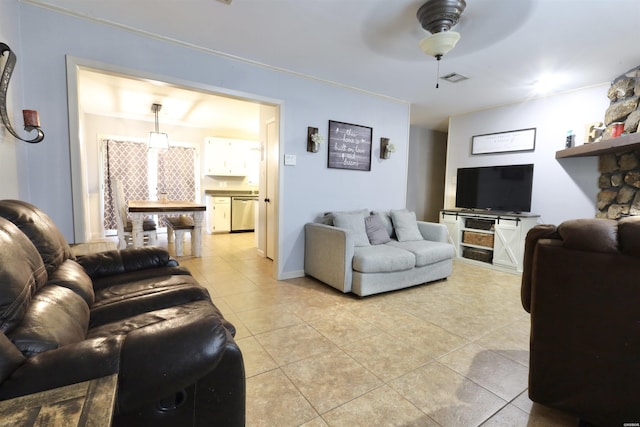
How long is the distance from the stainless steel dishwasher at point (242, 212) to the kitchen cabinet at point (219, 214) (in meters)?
0.11

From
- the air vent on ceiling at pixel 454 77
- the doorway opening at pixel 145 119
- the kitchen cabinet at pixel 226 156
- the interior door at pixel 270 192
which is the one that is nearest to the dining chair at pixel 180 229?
the doorway opening at pixel 145 119

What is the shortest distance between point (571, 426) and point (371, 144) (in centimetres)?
337

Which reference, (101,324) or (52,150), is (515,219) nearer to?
(101,324)

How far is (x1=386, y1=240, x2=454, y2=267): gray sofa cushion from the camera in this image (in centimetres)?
320

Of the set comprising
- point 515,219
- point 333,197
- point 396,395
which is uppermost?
point 333,197

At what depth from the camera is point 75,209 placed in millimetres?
2361

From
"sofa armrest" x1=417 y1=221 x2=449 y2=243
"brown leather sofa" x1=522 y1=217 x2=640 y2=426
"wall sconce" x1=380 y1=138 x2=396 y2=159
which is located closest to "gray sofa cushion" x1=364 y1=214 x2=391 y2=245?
"sofa armrest" x1=417 y1=221 x2=449 y2=243

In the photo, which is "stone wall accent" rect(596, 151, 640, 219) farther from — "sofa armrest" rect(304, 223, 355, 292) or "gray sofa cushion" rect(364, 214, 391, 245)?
"sofa armrest" rect(304, 223, 355, 292)

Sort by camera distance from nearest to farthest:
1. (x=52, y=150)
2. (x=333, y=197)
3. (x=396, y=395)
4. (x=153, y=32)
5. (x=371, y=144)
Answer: (x=396, y=395), (x=52, y=150), (x=153, y=32), (x=333, y=197), (x=371, y=144)

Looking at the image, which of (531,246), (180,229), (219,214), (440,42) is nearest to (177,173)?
(219,214)

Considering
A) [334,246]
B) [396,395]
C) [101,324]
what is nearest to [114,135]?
[334,246]

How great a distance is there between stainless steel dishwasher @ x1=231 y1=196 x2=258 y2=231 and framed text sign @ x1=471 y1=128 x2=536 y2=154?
4732 millimetres

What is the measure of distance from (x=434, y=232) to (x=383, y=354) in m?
2.26

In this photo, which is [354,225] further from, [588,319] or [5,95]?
[5,95]
